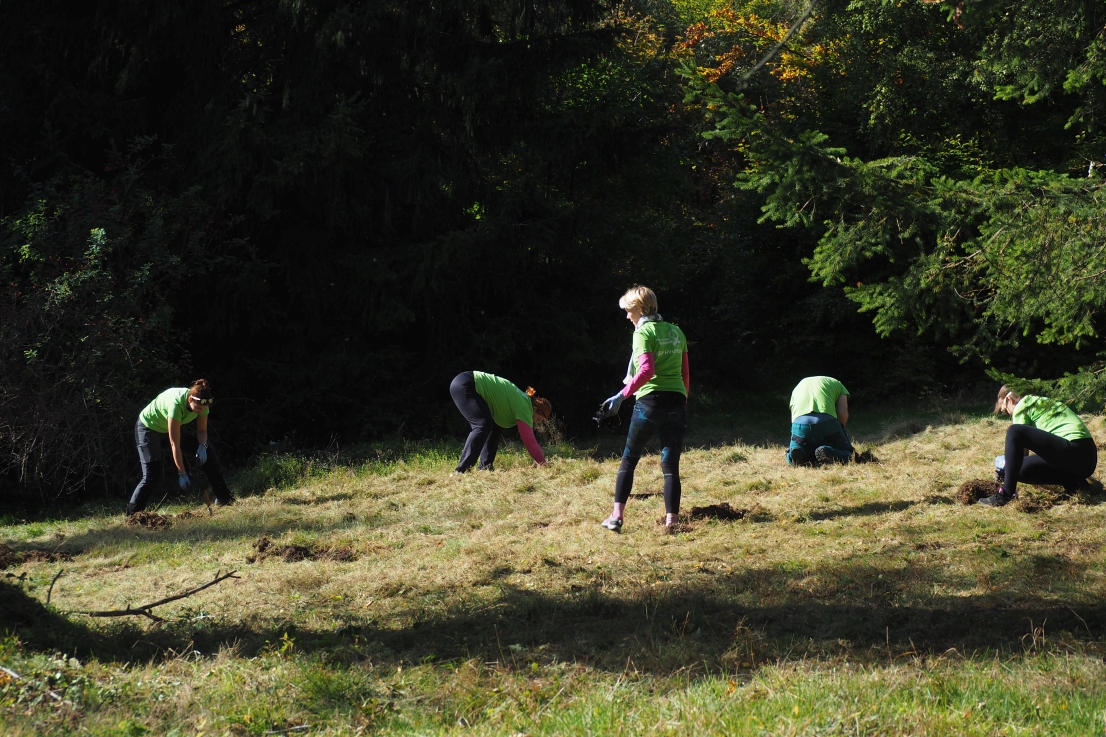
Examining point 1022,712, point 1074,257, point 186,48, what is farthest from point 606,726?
point 186,48

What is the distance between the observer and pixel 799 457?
9.98m

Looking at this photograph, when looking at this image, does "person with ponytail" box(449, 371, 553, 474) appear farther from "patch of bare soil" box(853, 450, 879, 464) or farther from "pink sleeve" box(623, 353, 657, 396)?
"pink sleeve" box(623, 353, 657, 396)

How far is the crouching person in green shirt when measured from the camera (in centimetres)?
986

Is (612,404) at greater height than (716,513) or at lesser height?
greater

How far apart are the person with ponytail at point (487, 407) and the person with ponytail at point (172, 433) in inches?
104

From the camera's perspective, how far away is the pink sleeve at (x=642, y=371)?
6.74 m

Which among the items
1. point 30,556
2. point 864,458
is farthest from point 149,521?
point 864,458

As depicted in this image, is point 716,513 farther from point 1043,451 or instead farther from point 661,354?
point 1043,451

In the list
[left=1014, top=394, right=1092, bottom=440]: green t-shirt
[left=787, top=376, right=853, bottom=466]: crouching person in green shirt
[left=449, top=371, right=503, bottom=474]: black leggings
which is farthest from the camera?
[left=449, top=371, right=503, bottom=474]: black leggings

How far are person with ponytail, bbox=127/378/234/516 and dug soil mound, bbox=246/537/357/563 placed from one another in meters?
2.33

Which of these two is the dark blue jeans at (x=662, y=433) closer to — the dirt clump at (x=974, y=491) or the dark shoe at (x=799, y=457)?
the dirt clump at (x=974, y=491)

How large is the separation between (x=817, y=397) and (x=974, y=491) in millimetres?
2185

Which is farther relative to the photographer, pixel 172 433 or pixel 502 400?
pixel 502 400

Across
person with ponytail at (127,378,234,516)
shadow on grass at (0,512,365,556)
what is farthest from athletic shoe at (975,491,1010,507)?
person with ponytail at (127,378,234,516)
